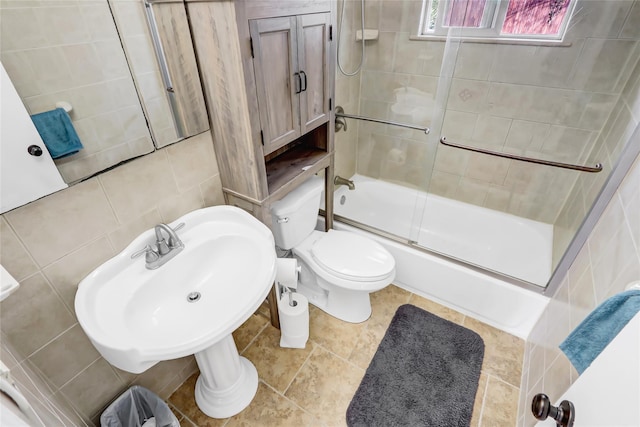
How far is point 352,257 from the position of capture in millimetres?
1727

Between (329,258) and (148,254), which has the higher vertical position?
(148,254)

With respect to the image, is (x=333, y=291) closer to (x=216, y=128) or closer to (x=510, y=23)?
(x=216, y=128)

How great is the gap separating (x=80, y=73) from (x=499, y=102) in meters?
2.13

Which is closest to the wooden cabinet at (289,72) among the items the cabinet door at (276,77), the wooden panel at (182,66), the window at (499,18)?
the cabinet door at (276,77)

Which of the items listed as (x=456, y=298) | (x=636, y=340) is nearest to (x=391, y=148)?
(x=456, y=298)

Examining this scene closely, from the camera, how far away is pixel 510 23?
186 centimetres

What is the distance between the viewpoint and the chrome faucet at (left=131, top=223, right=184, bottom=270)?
1.10 m

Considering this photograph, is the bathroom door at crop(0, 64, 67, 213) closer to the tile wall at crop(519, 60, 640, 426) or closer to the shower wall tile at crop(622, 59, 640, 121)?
the tile wall at crop(519, 60, 640, 426)

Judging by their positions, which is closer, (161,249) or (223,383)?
(161,249)

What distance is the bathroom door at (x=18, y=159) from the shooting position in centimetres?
77

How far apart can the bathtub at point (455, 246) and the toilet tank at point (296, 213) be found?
484 millimetres

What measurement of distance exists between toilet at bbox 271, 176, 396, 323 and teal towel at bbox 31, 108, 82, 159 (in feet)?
2.72

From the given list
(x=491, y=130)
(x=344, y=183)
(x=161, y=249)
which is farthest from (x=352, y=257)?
(x=491, y=130)

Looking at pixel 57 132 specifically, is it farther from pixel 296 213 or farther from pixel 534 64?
pixel 534 64
